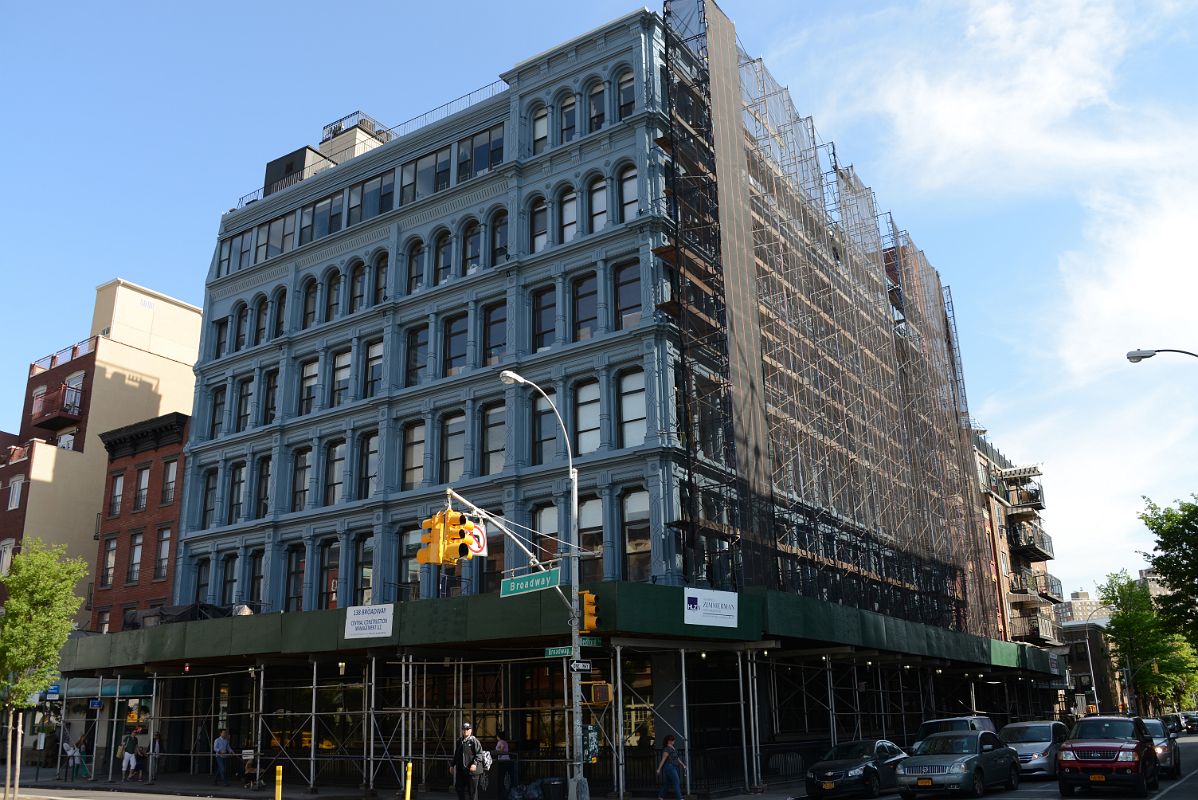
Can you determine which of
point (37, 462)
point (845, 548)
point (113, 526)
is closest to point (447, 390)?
point (845, 548)

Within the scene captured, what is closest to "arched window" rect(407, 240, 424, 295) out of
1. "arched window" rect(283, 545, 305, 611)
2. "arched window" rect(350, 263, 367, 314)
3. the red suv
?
"arched window" rect(350, 263, 367, 314)

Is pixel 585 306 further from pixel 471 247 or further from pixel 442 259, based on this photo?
pixel 442 259

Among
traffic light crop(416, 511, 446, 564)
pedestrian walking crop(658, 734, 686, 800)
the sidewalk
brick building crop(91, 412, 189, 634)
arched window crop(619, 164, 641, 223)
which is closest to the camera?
traffic light crop(416, 511, 446, 564)

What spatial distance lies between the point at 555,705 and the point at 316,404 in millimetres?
17544

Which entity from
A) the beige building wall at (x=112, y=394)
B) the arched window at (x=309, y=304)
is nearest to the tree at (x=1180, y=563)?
the arched window at (x=309, y=304)

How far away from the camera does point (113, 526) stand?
51156 millimetres

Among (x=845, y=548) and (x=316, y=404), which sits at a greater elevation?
(x=316, y=404)

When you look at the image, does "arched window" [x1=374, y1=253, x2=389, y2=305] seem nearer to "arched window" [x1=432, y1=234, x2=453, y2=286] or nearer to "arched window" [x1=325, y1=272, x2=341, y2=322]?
"arched window" [x1=325, y1=272, x2=341, y2=322]

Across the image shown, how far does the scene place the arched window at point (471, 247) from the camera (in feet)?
131

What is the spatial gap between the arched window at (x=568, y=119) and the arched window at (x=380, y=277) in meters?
9.85

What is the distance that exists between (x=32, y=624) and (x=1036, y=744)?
31.1m

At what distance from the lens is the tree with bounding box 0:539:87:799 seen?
28922 millimetres

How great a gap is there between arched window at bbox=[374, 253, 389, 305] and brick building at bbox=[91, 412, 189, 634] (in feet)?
44.5

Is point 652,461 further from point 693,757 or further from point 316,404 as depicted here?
point 316,404
